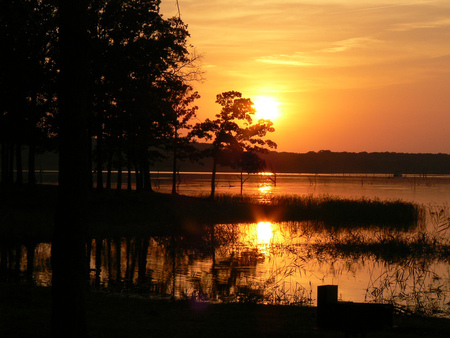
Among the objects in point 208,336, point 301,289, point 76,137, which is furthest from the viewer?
point 301,289

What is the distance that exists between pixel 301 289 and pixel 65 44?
12.5 meters

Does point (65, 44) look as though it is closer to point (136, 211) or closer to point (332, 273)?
point (332, 273)

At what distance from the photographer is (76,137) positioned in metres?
9.24

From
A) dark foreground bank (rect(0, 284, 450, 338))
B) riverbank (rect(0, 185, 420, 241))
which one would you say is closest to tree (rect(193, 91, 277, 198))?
riverbank (rect(0, 185, 420, 241))

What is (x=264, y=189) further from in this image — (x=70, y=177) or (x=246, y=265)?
(x=70, y=177)

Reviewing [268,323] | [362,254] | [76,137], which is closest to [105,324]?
[268,323]

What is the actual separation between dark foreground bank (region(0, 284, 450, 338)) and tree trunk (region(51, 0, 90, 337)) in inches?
68.7

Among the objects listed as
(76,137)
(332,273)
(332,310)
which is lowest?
(332,273)

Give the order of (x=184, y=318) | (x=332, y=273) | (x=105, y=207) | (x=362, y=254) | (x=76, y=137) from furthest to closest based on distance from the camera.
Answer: (x=105, y=207), (x=362, y=254), (x=332, y=273), (x=184, y=318), (x=76, y=137)

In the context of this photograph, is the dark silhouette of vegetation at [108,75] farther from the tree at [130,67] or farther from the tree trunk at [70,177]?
the tree trunk at [70,177]

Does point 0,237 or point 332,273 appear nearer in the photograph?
point 332,273

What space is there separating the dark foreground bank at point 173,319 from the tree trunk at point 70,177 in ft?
5.72

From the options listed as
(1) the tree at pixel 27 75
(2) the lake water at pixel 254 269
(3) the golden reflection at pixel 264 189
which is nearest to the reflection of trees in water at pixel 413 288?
(2) the lake water at pixel 254 269

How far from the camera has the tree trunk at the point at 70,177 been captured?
30.3 ft
